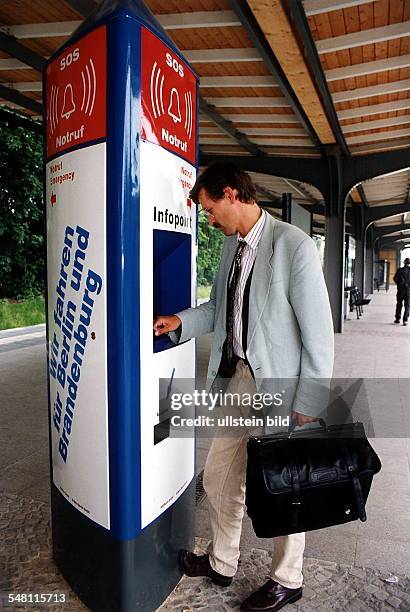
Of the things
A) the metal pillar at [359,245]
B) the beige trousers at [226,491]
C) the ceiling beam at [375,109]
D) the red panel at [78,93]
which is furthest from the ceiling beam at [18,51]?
the metal pillar at [359,245]

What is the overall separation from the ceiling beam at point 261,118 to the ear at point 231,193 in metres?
6.11

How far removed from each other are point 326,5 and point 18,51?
3.08 m

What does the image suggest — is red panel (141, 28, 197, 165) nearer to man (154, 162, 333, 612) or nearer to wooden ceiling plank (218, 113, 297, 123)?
man (154, 162, 333, 612)

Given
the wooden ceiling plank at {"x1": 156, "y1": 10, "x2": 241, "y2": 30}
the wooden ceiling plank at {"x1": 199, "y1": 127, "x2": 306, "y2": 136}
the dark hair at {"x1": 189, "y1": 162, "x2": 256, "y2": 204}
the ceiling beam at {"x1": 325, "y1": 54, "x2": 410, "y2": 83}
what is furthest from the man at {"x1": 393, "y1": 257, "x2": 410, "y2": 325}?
the dark hair at {"x1": 189, "y1": 162, "x2": 256, "y2": 204}

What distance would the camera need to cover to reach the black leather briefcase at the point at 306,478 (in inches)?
76.5

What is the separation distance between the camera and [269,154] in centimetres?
1010

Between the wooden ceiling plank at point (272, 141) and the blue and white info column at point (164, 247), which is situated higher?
the wooden ceiling plank at point (272, 141)

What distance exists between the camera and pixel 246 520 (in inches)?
118

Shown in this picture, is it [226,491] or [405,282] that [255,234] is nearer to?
[226,491]

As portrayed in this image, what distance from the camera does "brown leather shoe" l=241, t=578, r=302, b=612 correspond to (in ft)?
7.02

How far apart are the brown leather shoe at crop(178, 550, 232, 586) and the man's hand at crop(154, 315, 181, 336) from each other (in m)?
1.08

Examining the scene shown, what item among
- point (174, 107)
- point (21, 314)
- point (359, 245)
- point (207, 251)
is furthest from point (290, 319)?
point (207, 251)

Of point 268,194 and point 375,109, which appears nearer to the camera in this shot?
point 375,109

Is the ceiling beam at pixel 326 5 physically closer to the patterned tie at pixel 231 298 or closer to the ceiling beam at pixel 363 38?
the ceiling beam at pixel 363 38
